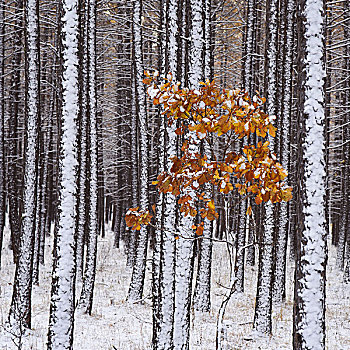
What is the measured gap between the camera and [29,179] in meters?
9.48

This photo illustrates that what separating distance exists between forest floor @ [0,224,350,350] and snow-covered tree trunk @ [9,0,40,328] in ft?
2.26

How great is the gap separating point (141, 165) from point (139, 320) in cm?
460

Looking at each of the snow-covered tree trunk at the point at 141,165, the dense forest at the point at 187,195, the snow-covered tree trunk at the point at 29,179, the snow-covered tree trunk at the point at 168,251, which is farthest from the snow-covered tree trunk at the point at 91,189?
the snow-covered tree trunk at the point at 168,251

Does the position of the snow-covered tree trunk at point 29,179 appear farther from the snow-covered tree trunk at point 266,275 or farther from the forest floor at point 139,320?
the snow-covered tree trunk at point 266,275

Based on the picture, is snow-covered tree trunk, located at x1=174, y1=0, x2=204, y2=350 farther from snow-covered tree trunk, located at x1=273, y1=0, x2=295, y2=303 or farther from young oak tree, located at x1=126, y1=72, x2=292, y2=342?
snow-covered tree trunk, located at x1=273, y1=0, x2=295, y2=303

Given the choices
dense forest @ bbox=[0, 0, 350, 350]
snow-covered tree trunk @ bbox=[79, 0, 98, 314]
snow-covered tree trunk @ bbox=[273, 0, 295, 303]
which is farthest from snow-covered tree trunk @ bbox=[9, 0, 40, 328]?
snow-covered tree trunk @ bbox=[273, 0, 295, 303]

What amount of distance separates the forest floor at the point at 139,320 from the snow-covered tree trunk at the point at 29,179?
0.69 m

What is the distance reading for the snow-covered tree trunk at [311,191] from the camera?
15.4 feet

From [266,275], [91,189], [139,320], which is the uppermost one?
[91,189]

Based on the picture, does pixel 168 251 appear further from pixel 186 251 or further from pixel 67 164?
pixel 67 164

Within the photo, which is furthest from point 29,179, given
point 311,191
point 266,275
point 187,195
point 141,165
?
point 311,191

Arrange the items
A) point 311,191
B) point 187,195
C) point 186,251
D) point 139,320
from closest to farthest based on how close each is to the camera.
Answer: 1. point 311,191
2. point 187,195
3. point 186,251
4. point 139,320

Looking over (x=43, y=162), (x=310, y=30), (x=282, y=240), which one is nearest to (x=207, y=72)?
(x=282, y=240)

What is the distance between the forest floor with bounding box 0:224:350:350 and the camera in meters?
9.28
